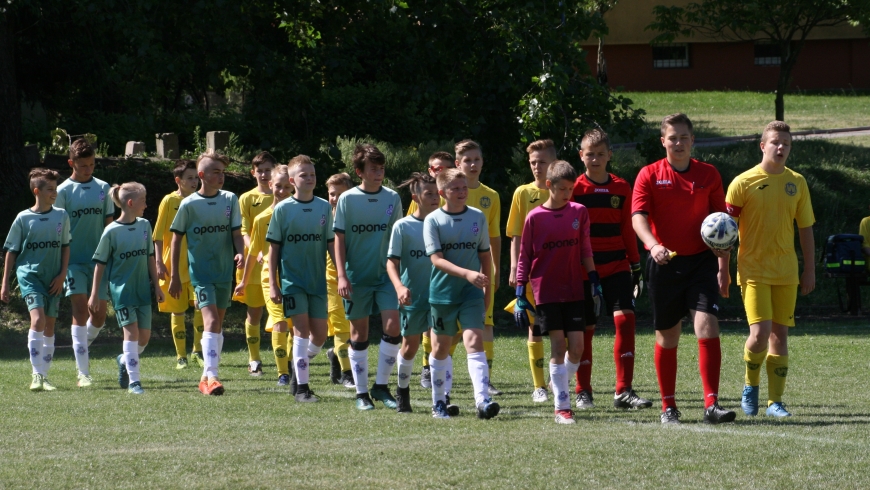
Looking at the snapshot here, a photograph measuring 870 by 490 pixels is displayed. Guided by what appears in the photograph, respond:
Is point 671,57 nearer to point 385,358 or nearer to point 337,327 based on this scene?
point 337,327

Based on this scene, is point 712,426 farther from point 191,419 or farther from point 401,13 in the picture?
point 401,13

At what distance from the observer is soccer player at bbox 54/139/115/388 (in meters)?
10.7

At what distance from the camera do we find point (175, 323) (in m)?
12.2

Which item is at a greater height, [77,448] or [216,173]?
[216,173]

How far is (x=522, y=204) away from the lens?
9.27 m

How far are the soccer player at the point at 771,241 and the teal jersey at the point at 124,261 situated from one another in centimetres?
528

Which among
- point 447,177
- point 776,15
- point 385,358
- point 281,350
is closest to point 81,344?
point 281,350

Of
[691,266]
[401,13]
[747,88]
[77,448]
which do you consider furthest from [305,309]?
[747,88]

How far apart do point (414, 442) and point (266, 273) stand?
4.17 meters

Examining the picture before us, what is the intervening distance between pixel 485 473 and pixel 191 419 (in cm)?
297

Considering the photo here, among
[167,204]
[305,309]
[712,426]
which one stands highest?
[167,204]

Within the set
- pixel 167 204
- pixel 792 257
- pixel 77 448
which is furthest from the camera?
pixel 167 204

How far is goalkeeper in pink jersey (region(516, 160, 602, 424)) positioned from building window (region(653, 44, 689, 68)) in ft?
134

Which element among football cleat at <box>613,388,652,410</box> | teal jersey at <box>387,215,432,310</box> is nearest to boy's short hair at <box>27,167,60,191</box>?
teal jersey at <box>387,215,432,310</box>
